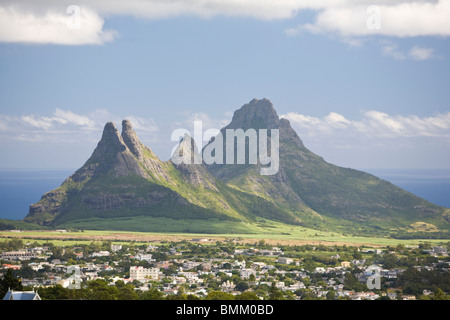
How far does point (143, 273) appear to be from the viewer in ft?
469

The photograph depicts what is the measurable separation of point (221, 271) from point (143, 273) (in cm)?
1703

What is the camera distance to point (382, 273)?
14525 centimetres

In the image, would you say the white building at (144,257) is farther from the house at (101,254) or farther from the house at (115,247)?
the house at (115,247)

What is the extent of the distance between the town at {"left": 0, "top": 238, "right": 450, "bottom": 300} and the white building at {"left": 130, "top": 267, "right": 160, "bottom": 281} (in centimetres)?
23

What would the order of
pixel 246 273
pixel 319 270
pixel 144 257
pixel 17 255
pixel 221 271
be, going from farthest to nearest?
1. pixel 17 255
2. pixel 144 257
3. pixel 319 270
4. pixel 221 271
5. pixel 246 273

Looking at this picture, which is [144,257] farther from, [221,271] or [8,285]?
[8,285]

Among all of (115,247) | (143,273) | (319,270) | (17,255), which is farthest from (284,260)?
(17,255)

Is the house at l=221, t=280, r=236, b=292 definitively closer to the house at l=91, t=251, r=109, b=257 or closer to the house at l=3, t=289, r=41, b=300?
the house at l=3, t=289, r=41, b=300

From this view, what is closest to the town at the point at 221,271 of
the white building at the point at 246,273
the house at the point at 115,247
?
the white building at the point at 246,273

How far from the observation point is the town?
113 metres

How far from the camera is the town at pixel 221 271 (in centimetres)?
11259

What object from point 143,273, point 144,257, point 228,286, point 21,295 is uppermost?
point 144,257

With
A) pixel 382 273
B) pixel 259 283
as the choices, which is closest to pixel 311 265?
pixel 382 273
